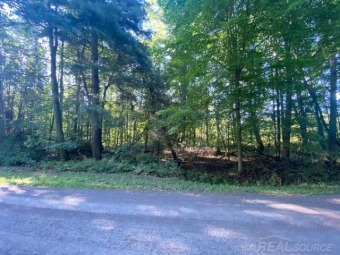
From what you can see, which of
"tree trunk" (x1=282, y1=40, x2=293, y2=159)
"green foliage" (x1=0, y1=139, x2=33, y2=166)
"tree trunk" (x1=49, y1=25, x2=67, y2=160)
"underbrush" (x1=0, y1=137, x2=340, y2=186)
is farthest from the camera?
"tree trunk" (x1=49, y1=25, x2=67, y2=160)

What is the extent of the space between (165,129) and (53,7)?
8.66 metres

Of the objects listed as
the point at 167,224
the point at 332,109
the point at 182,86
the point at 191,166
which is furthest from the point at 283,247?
the point at 332,109

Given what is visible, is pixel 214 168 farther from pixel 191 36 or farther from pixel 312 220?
pixel 312 220

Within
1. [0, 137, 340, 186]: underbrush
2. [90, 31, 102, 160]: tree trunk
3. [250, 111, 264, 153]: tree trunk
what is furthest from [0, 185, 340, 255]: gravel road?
[90, 31, 102, 160]: tree trunk

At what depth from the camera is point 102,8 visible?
10.7 metres

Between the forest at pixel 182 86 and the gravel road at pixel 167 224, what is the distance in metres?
4.88

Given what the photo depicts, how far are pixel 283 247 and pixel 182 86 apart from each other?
35.4 ft

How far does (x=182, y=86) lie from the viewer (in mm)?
13125

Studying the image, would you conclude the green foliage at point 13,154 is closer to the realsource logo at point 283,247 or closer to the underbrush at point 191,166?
the underbrush at point 191,166

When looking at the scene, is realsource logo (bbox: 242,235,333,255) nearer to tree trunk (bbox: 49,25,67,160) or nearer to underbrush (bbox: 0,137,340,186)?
underbrush (bbox: 0,137,340,186)

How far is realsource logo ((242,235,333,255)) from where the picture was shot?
3.14m

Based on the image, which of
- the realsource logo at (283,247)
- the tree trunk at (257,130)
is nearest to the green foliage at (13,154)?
the tree trunk at (257,130)

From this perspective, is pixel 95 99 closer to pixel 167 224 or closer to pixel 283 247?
pixel 167 224

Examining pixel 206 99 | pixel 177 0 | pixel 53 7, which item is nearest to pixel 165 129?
pixel 206 99
